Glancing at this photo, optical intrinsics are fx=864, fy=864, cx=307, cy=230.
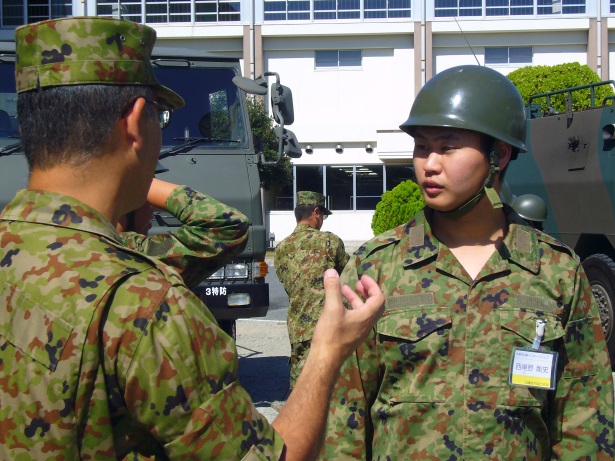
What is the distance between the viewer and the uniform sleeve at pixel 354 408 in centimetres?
251

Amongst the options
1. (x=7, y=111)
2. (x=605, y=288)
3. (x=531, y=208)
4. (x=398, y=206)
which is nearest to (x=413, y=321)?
(x=7, y=111)

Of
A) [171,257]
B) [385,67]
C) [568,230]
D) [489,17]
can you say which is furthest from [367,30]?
[171,257]

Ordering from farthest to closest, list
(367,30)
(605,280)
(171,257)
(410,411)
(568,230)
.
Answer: (367,30)
(568,230)
(605,280)
(171,257)
(410,411)

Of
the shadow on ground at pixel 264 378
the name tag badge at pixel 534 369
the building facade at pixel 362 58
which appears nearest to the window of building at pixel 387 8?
the building facade at pixel 362 58

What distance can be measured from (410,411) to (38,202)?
4.29 feet

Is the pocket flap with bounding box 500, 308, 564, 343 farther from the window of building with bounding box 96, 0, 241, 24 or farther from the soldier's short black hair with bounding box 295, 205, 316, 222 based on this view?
the window of building with bounding box 96, 0, 241, 24

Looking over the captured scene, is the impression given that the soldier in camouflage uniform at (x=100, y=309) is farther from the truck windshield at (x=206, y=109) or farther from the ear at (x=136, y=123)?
the truck windshield at (x=206, y=109)

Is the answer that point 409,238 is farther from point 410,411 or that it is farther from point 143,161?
point 143,161

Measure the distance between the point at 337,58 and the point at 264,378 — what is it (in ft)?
74.7

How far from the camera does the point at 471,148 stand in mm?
2717

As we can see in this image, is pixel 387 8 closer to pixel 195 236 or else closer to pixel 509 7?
pixel 509 7

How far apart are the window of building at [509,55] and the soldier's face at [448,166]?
93.0 ft

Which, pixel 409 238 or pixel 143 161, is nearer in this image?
pixel 143 161

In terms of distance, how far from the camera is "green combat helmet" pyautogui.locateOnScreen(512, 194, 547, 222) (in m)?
7.32
